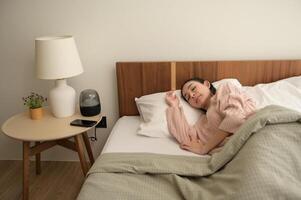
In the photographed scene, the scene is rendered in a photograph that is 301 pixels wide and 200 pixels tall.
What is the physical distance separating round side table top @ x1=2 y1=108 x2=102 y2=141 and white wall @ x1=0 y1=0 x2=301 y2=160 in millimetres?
355

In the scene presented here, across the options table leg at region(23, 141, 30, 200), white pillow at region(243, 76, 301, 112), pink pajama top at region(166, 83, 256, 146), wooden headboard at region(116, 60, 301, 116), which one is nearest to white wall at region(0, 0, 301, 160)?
wooden headboard at region(116, 60, 301, 116)

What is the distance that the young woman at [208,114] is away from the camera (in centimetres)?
152

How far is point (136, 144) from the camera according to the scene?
5.35 ft

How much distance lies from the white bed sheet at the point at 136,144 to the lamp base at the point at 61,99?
33cm

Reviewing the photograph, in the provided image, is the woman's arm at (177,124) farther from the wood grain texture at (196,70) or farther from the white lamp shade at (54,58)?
the white lamp shade at (54,58)

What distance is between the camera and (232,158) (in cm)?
129

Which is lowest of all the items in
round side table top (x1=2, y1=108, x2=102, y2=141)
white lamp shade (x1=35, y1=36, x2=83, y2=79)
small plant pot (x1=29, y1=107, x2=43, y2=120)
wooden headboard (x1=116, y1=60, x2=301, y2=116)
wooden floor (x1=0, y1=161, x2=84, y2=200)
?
wooden floor (x1=0, y1=161, x2=84, y2=200)

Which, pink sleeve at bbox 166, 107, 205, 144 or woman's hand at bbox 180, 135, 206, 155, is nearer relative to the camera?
woman's hand at bbox 180, 135, 206, 155

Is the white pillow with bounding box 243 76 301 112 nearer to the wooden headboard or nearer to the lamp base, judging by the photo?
the wooden headboard

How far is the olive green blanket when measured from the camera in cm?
105

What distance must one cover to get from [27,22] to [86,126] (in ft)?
2.89

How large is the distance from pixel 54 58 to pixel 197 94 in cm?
85

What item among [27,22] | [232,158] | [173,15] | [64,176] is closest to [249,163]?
[232,158]

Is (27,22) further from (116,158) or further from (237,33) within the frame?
(237,33)
